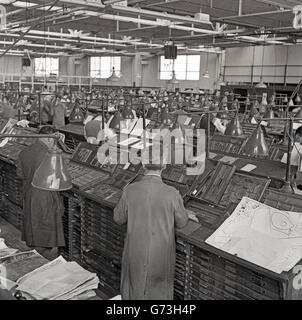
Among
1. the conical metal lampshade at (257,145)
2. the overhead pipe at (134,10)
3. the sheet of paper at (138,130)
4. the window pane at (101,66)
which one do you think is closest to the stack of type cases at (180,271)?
the conical metal lampshade at (257,145)

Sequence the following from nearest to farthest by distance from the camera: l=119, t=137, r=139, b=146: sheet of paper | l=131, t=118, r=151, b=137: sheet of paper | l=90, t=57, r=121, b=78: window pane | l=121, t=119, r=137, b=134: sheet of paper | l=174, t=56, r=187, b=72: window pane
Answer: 1. l=119, t=137, r=139, b=146: sheet of paper
2. l=131, t=118, r=151, b=137: sheet of paper
3. l=121, t=119, r=137, b=134: sheet of paper
4. l=174, t=56, r=187, b=72: window pane
5. l=90, t=57, r=121, b=78: window pane

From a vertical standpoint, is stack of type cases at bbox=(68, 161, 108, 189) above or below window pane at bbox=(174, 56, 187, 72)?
below

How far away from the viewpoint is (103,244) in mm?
4625

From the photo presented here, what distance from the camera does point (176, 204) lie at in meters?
3.58

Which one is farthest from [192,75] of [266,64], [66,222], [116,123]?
[66,222]

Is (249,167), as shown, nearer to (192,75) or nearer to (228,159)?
(228,159)

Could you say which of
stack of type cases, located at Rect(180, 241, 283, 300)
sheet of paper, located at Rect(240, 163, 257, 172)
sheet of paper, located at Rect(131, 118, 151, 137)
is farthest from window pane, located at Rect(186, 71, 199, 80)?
stack of type cases, located at Rect(180, 241, 283, 300)

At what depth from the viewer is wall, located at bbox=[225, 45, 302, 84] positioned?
2089 centimetres

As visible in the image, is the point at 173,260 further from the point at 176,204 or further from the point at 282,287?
the point at 282,287

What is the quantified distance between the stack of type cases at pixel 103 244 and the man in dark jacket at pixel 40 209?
1.22 feet

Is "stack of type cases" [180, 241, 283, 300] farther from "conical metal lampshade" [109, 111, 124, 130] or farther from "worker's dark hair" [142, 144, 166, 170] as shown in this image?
"conical metal lampshade" [109, 111, 124, 130]
